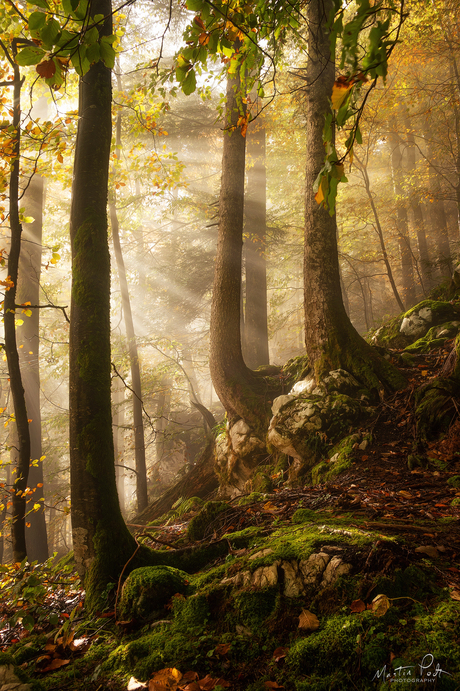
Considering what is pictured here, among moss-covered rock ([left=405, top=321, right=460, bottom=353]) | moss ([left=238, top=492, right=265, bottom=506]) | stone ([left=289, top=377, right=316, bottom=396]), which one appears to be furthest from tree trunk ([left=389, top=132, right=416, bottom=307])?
moss ([left=238, top=492, right=265, bottom=506])

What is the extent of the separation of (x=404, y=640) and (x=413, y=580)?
37 centimetres

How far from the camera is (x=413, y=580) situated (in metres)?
1.68

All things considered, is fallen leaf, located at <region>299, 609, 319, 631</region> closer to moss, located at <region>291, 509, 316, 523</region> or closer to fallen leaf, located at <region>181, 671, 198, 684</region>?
fallen leaf, located at <region>181, 671, 198, 684</region>

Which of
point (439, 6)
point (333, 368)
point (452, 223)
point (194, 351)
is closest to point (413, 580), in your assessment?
point (333, 368)

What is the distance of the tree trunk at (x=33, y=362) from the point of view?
8867 mm

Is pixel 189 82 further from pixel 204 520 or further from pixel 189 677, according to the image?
pixel 204 520

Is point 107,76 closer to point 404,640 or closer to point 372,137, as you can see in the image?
point 404,640

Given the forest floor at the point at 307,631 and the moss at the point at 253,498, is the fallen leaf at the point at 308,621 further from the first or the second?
the moss at the point at 253,498

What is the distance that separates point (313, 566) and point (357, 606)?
0.35m

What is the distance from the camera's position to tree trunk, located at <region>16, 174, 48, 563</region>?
349 inches

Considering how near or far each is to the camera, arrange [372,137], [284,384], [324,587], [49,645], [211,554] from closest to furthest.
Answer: [324,587]
[49,645]
[211,554]
[284,384]
[372,137]

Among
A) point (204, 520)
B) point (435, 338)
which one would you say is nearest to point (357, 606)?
point (204, 520)

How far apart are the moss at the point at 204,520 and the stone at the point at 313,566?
175cm

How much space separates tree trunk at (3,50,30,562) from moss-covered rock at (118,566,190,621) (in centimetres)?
191
